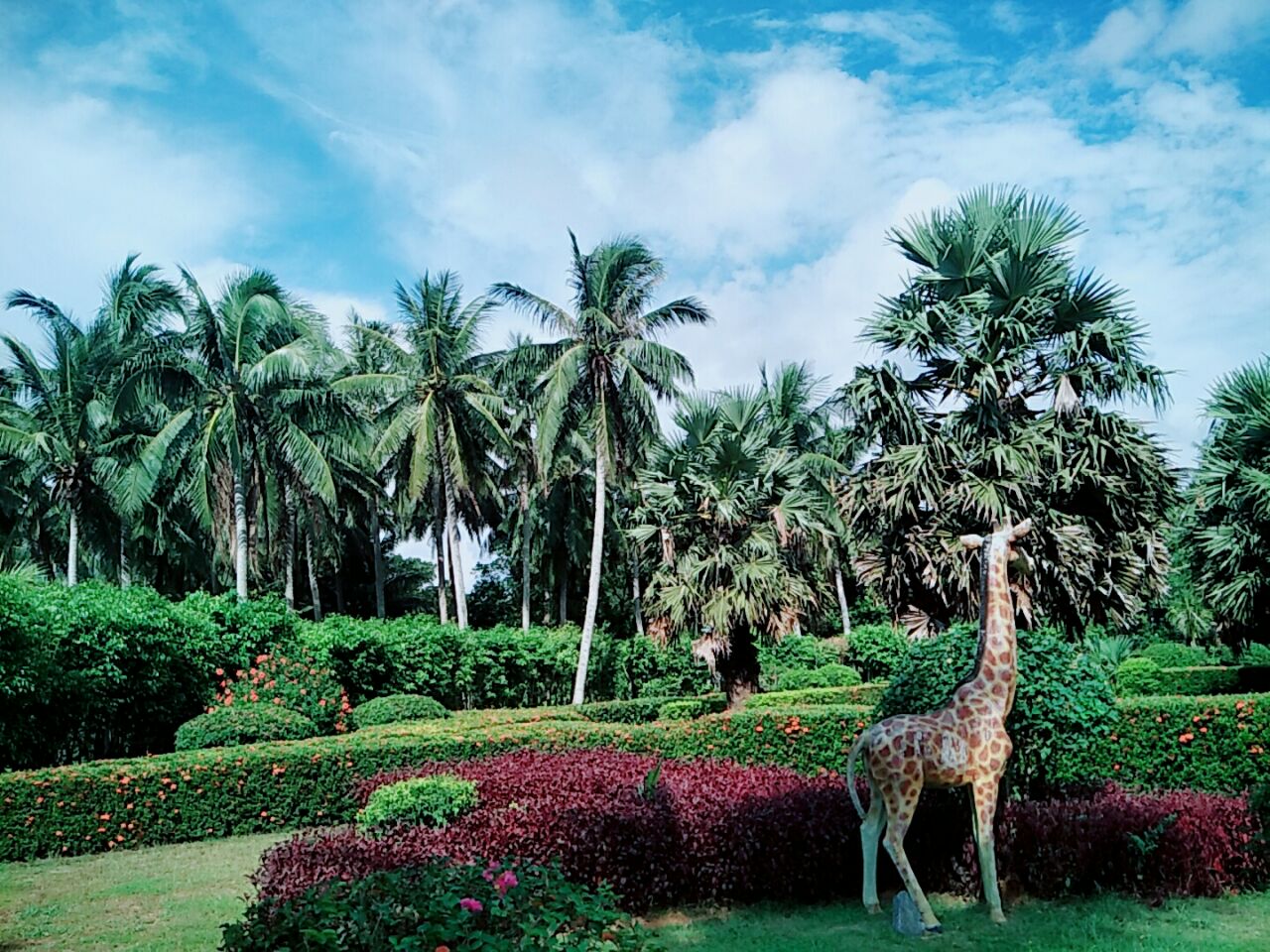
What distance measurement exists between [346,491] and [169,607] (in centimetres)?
2035

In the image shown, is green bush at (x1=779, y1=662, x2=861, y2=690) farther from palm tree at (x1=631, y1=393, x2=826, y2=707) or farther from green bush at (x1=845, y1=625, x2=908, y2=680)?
palm tree at (x1=631, y1=393, x2=826, y2=707)

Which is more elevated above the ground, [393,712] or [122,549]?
[122,549]

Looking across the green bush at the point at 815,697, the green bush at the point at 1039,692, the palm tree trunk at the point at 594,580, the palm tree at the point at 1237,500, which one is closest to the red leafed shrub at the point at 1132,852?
the green bush at the point at 1039,692

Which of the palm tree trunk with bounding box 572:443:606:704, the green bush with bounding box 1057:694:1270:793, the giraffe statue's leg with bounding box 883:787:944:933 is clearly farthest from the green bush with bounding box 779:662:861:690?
the giraffe statue's leg with bounding box 883:787:944:933

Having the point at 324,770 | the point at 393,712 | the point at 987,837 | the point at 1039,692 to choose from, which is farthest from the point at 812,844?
the point at 393,712

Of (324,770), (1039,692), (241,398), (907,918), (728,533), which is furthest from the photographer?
(241,398)

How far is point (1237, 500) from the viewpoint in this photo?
14.7 metres

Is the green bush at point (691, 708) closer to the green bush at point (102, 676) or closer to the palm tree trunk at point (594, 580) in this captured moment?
the palm tree trunk at point (594, 580)

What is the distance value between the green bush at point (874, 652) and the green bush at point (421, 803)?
22.2 meters

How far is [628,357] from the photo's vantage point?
77.6 feet

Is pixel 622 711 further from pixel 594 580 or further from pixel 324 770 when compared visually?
pixel 324 770

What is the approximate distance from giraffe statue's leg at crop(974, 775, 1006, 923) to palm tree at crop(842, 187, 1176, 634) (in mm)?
5381

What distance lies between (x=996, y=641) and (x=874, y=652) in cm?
2280

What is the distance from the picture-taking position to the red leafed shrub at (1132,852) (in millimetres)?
6699
